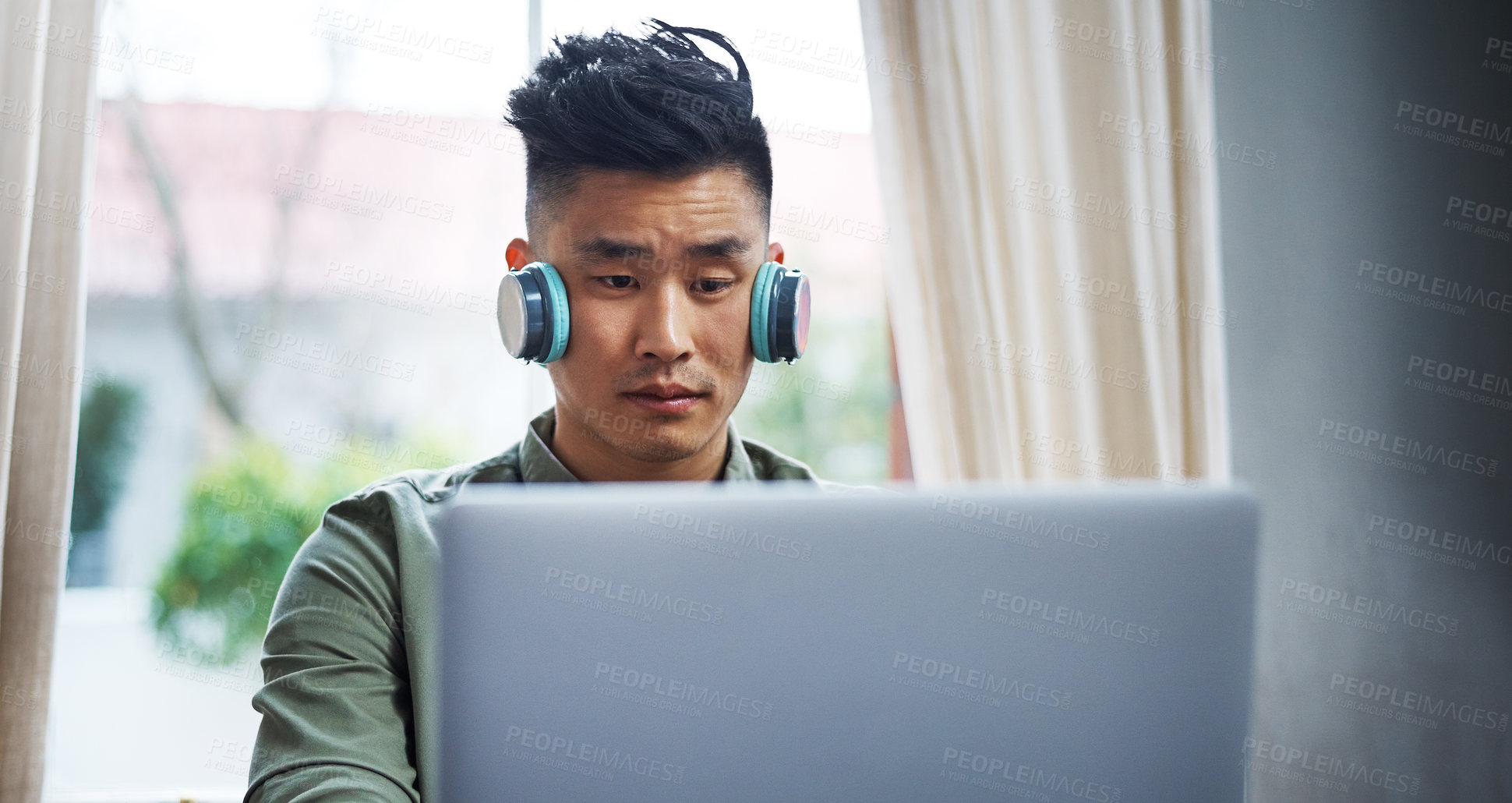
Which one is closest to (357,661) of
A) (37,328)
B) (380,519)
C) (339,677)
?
(339,677)

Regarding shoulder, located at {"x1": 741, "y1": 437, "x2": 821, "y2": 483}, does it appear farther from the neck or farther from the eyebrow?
the eyebrow

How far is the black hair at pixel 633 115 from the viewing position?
123 centimetres

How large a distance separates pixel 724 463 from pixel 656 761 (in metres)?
0.78

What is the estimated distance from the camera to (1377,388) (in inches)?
75.7

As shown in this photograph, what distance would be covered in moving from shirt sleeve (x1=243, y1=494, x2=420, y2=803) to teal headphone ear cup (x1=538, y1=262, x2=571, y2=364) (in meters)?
0.26

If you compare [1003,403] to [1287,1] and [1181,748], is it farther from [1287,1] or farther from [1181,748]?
[1181,748]

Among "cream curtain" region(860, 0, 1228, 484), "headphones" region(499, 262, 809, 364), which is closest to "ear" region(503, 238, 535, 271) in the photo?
"headphones" region(499, 262, 809, 364)

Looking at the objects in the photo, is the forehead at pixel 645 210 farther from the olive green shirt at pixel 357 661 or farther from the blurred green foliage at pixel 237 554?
the blurred green foliage at pixel 237 554

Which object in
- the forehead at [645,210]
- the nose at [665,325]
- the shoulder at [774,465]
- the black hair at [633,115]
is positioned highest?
the black hair at [633,115]

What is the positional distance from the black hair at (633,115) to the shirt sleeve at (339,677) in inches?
17.3

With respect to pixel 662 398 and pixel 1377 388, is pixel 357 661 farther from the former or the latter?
pixel 1377 388

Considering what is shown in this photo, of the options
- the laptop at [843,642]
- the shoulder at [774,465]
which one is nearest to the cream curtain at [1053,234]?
the shoulder at [774,465]

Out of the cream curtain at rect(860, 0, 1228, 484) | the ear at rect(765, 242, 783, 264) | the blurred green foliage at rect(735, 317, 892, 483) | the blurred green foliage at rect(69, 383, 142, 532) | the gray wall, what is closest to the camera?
the ear at rect(765, 242, 783, 264)

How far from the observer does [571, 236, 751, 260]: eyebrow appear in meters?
1.18
